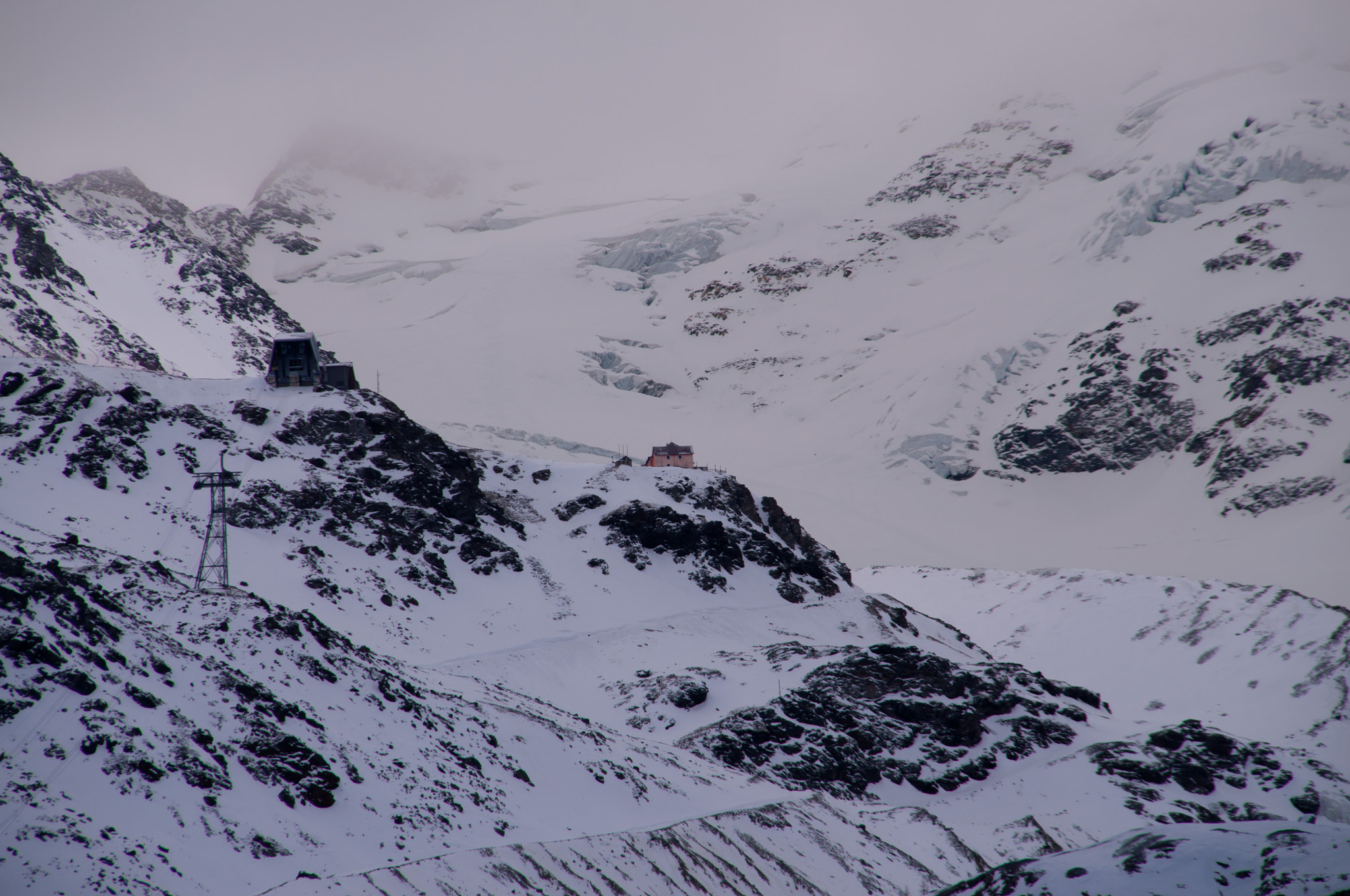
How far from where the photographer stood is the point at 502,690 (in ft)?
178

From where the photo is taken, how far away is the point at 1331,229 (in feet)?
634

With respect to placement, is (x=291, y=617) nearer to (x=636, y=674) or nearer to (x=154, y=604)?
(x=154, y=604)

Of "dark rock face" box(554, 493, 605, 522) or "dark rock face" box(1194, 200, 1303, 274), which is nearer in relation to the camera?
"dark rock face" box(554, 493, 605, 522)

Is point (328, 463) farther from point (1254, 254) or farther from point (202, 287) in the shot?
point (1254, 254)

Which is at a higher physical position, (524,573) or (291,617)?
(291,617)

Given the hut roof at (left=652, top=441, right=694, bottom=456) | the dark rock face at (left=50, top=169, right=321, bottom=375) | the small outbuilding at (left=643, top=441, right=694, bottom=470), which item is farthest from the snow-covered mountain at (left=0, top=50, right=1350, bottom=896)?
the hut roof at (left=652, top=441, right=694, bottom=456)

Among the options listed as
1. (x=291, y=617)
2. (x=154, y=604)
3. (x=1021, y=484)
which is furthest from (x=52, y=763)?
(x=1021, y=484)

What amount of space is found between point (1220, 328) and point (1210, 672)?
372ft

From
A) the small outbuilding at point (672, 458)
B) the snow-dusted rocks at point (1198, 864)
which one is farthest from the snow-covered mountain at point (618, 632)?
the small outbuilding at point (672, 458)

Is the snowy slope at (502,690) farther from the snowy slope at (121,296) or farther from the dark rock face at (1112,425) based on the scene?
the dark rock face at (1112,425)

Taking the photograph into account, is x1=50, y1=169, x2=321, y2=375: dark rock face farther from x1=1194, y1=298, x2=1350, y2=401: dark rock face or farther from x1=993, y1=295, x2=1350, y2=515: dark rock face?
x1=1194, y1=298, x2=1350, y2=401: dark rock face

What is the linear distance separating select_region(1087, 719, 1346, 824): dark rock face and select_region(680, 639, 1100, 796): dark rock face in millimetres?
4587

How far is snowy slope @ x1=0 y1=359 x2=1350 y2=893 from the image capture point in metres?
27.3

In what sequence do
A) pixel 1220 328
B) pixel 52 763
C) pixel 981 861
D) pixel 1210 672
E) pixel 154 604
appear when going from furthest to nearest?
pixel 1220 328, pixel 1210 672, pixel 981 861, pixel 154 604, pixel 52 763
